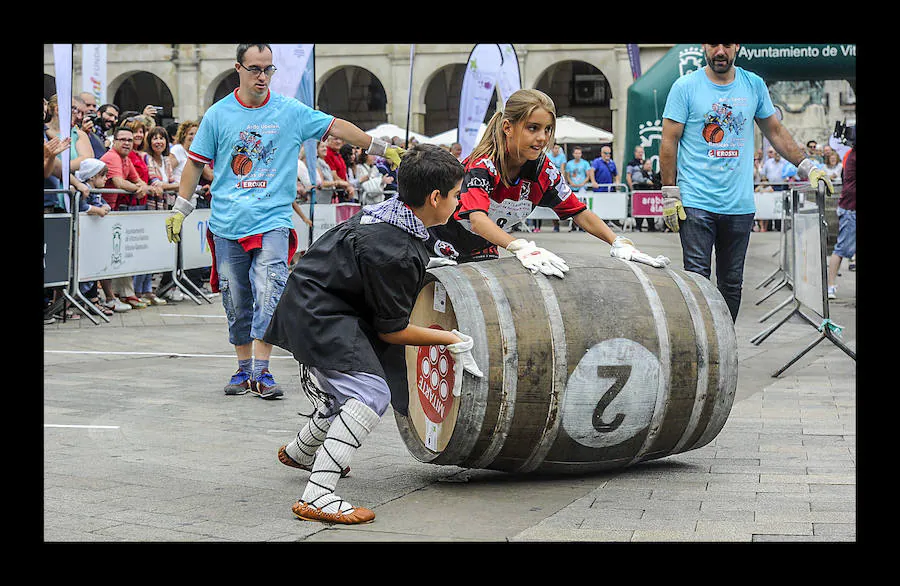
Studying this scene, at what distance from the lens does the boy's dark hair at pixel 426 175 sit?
13.3 feet

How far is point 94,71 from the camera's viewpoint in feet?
54.5

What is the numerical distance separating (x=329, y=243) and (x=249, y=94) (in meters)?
2.75

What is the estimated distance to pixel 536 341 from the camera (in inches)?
168

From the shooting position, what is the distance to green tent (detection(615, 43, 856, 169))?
1738 cm

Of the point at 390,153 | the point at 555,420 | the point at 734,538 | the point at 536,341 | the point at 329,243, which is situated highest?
the point at 390,153

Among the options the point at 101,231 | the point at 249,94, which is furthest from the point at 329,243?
the point at 101,231

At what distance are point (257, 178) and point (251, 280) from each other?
1.84 ft

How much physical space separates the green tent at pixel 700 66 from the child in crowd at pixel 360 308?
10.9 meters

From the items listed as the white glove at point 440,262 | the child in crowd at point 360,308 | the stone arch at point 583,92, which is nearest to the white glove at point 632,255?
the white glove at point 440,262

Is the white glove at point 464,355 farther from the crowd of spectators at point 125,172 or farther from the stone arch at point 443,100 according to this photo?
the stone arch at point 443,100
